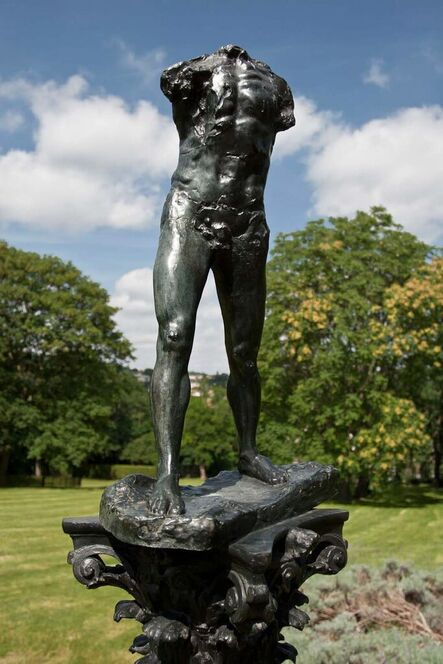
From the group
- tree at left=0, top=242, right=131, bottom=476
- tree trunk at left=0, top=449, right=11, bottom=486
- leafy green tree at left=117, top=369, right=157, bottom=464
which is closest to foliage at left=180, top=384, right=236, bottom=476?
leafy green tree at left=117, top=369, right=157, bottom=464

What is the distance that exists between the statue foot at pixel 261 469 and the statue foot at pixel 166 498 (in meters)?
0.96

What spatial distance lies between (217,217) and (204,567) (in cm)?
192

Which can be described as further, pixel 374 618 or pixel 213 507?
pixel 374 618

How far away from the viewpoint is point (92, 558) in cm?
345

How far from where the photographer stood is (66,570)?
1233 centimetres

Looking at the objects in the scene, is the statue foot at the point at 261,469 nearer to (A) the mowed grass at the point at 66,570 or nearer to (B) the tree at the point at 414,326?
(A) the mowed grass at the point at 66,570

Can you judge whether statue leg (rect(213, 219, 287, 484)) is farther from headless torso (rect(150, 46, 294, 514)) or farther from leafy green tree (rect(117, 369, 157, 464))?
leafy green tree (rect(117, 369, 157, 464))

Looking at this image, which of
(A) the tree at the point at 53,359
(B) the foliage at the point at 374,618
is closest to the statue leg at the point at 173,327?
(B) the foliage at the point at 374,618

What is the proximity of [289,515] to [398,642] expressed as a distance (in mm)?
4077

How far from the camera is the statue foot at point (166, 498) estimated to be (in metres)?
3.07

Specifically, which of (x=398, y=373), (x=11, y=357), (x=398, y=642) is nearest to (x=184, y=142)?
(x=398, y=642)

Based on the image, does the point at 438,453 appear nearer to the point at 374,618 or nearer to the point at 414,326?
the point at 414,326

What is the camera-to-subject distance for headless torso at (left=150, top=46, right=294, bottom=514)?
3.56 meters

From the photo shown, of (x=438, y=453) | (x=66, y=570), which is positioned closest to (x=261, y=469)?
(x=66, y=570)
